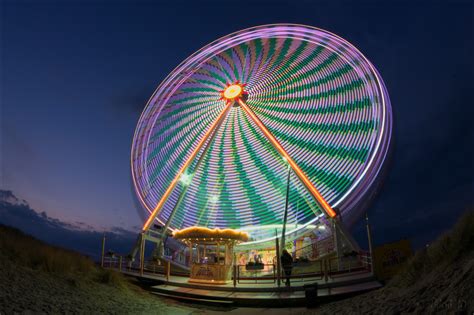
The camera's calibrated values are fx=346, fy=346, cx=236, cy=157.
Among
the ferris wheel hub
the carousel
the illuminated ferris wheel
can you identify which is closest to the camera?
the carousel

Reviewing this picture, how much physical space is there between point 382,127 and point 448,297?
15803mm

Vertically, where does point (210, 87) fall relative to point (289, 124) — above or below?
above

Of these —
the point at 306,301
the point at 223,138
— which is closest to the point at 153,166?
the point at 223,138

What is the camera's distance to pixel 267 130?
20.2 m

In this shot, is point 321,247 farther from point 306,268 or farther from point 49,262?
point 49,262

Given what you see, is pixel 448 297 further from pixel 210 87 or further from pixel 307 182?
pixel 210 87

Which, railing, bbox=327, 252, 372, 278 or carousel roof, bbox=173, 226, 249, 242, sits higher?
carousel roof, bbox=173, 226, 249, 242

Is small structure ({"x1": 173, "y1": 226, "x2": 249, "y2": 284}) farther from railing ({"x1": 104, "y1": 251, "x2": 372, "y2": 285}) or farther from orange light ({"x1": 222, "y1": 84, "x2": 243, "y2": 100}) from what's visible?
orange light ({"x1": 222, "y1": 84, "x2": 243, "y2": 100})

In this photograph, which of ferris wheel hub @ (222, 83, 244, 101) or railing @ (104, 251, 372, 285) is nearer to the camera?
railing @ (104, 251, 372, 285)

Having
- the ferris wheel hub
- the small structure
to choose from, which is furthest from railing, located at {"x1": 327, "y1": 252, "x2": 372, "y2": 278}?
the ferris wheel hub

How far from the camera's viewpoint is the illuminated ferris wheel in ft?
63.2

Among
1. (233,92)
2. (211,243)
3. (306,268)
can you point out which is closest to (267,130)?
(233,92)

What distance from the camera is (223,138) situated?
94.5 ft

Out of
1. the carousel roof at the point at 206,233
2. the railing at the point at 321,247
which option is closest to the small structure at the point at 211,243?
the carousel roof at the point at 206,233
